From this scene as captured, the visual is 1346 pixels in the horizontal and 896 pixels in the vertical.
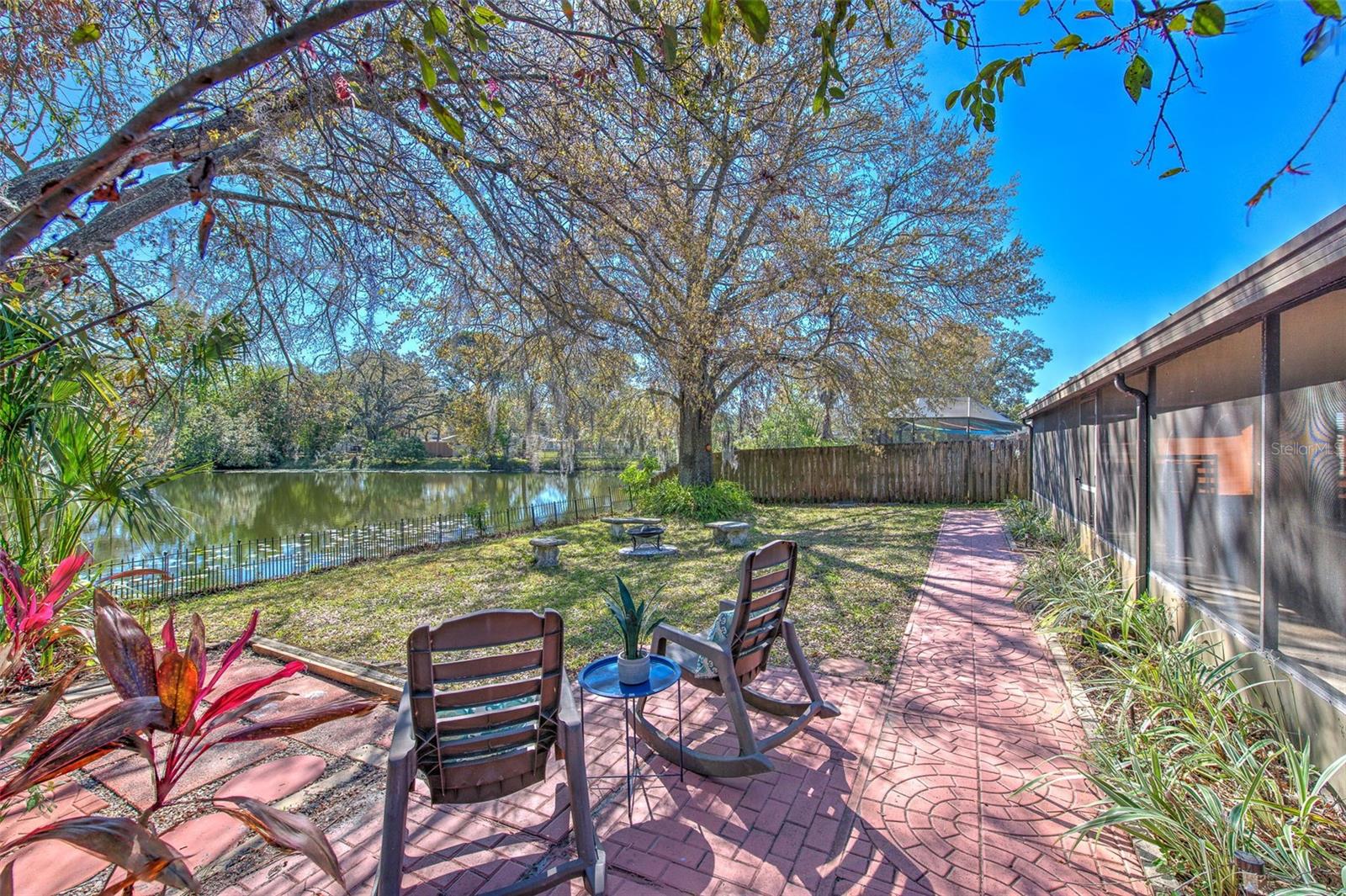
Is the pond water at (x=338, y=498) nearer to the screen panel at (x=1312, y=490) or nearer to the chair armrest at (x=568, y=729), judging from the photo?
the chair armrest at (x=568, y=729)

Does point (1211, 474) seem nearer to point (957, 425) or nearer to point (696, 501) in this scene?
point (696, 501)

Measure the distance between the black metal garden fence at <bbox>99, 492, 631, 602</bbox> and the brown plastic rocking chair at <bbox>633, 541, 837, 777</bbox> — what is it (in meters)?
5.32

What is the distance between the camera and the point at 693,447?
12.8 metres

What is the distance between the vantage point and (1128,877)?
2.09m

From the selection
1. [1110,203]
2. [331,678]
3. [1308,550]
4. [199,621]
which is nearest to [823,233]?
[1110,203]

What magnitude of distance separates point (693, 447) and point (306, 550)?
7.26 m

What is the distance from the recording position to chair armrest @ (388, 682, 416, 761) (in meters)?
1.87

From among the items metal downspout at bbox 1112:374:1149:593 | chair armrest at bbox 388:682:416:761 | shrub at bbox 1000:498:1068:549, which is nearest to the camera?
chair armrest at bbox 388:682:416:761

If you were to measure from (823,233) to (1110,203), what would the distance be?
5572 mm

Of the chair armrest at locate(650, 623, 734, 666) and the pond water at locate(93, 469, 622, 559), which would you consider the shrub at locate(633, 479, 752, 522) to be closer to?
the pond water at locate(93, 469, 622, 559)

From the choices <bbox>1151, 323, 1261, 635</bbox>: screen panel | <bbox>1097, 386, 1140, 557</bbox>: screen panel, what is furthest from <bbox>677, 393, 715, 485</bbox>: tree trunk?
<bbox>1151, 323, 1261, 635</bbox>: screen panel

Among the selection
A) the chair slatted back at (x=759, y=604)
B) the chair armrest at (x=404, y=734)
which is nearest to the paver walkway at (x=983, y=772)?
the chair slatted back at (x=759, y=604)

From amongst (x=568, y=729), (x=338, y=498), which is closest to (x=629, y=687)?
(x=568, y=729)

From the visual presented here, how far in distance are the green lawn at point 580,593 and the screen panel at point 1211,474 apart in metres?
1.87
